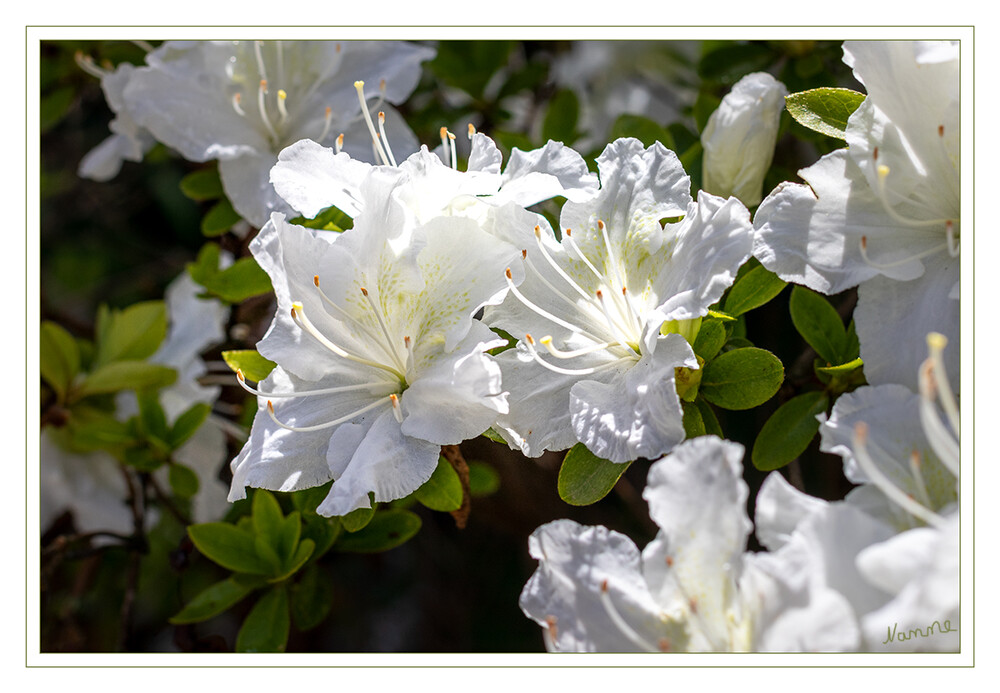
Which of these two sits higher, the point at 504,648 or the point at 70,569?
the point at 70,569

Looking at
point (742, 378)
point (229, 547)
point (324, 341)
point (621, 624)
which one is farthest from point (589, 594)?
point (229, 547)

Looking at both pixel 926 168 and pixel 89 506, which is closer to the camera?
pixel 926 168

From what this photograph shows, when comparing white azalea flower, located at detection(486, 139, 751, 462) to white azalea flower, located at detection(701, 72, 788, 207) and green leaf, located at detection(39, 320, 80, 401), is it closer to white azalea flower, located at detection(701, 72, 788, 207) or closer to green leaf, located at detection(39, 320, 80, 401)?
white azalea flower, located at detection(701, 72, 788, 207)
